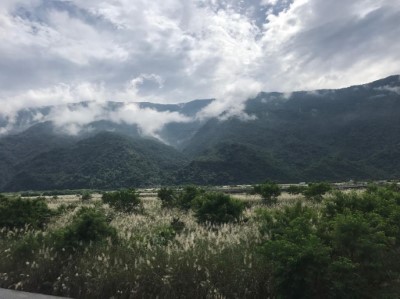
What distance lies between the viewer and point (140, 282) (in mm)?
7664

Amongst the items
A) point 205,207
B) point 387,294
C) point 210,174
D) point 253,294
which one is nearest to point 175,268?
point 253,294

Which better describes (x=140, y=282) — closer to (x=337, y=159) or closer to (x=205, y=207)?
(x=205, y=207)

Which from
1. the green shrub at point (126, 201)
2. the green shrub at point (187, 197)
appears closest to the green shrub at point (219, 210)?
the green shrub at point (187, 197)

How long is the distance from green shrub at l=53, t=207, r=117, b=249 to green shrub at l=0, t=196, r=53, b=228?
485 cm

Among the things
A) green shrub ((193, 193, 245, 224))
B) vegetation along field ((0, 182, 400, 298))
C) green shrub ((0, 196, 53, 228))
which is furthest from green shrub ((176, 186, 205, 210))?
vegetation along field ((0, 182, 400, 298))

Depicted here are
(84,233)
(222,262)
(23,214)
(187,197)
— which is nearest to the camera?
(222,262)

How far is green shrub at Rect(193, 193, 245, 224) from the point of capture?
15734 millimetres

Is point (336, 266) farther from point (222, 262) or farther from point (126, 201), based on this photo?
point (126, 201)

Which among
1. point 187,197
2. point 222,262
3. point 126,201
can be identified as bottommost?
point 126,201

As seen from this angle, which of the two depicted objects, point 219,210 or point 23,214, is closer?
point 23,214

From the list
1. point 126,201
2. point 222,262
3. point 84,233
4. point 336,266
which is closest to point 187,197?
point 126,201

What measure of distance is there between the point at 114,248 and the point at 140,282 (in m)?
2.23

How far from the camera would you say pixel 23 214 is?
15.6m

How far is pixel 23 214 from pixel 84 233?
6.32 meters
